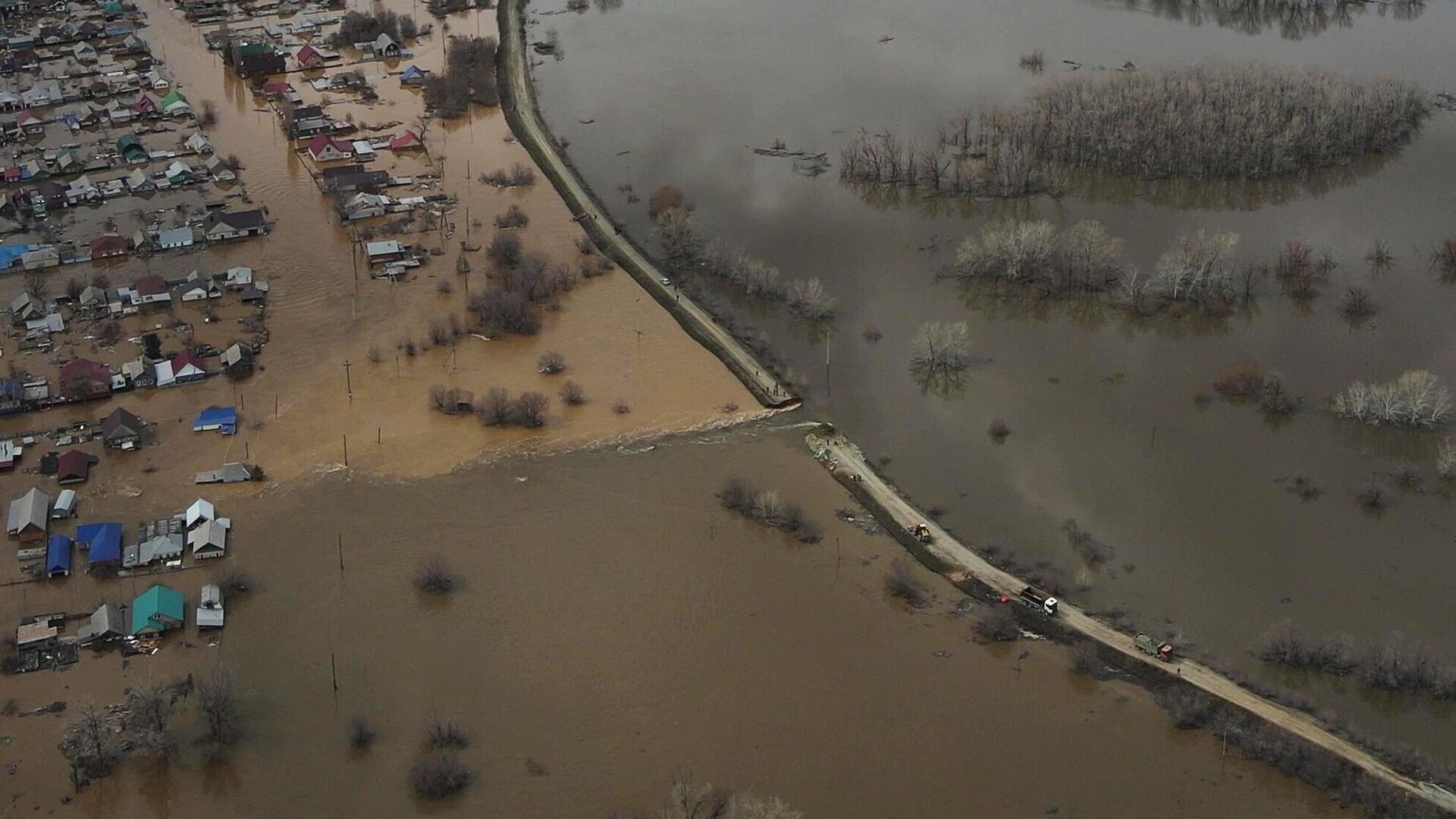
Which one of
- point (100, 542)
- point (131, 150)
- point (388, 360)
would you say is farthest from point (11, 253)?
point (100, 542)

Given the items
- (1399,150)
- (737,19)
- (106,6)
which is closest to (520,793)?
(1399,150)

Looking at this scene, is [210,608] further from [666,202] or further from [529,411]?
[666,202]

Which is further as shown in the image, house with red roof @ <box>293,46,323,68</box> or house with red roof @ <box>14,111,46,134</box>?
house with red roof @ <box>293,46,323,68</box>

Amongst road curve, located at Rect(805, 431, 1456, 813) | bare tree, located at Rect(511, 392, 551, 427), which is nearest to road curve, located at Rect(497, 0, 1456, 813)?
road curve, located at Rect(805, 431, 1456, 813)

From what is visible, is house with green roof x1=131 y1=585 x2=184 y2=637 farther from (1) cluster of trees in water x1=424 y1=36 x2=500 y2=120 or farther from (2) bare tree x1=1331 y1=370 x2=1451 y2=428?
(1) cluster of trees in water x1=424 y1=36 x2=500 y2=120

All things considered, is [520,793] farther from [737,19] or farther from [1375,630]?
[737,19]
